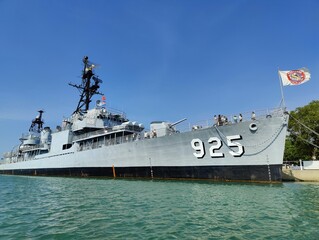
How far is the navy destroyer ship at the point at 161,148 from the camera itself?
16812 mm

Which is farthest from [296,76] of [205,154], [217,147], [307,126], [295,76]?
[307,126]

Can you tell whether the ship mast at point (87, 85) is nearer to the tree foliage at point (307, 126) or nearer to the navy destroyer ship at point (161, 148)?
the navy destroyer ship at point (161, 148)

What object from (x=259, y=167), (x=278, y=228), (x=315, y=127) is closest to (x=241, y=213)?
(x=278, y=228)

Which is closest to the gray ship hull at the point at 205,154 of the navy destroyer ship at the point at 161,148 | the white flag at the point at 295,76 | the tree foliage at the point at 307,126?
the navy destroyer ship at the point at 161,148

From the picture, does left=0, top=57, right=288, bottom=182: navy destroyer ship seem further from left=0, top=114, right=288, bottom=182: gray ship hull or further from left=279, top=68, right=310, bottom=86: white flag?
left=279, top=68, right=310, bottom=86: white flag

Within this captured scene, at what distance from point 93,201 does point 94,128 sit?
19.2 meters

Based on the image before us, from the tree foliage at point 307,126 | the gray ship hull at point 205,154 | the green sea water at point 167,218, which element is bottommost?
the green sea water at point 167,218

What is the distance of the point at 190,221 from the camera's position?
7.37m

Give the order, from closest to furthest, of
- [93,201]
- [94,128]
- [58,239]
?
1. [58,239]
2. [93,201]
3. [94,128]

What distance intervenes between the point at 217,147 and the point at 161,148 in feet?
15.7

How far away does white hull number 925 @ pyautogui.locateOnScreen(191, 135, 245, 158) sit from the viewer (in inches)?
681

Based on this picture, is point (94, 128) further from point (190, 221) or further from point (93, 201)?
point (190, 221)

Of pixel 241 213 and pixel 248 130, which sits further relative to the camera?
pixel 248 130

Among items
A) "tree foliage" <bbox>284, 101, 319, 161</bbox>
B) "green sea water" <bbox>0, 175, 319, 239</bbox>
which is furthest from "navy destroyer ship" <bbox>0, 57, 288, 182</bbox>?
"tree foliage" <bbox>284, 101, 319, 161</bbox>
